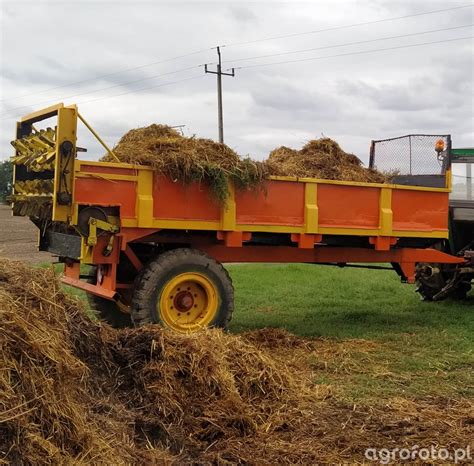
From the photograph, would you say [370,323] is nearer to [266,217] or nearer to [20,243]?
[266,217]

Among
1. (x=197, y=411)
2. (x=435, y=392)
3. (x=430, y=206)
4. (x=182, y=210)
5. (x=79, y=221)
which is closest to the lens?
(x=197, y=411)

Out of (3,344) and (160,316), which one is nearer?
(3,344)

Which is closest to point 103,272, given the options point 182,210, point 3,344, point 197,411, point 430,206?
point 182,210

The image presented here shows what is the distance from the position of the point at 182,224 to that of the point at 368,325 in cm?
320

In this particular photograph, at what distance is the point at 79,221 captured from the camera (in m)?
6.81

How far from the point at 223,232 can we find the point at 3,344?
4.27 metres

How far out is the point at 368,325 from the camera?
29.0ft

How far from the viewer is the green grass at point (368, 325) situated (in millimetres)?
5777

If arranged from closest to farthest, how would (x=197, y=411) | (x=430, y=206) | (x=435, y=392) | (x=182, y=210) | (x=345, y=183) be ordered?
(x=197, y=411), (x=435, y=392), (x=182, y=210), (x=345, y=183), (x=430, y=206)

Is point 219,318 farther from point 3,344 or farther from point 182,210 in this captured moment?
point 3,344

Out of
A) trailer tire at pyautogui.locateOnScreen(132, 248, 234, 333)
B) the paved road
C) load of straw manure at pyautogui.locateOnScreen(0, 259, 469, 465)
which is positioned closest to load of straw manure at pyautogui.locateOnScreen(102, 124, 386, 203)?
trailer tire at pyautogui.locateOnScreen(132, 248, 234, 333)

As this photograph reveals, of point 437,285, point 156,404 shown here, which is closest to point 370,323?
point 437,285

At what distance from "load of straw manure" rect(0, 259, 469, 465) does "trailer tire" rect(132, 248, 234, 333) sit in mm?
1693

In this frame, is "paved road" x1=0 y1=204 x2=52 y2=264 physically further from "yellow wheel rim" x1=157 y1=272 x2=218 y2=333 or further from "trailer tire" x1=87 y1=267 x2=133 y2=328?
"yellow wheel rim" x1=157 y1=272 x2=218 y2=333
